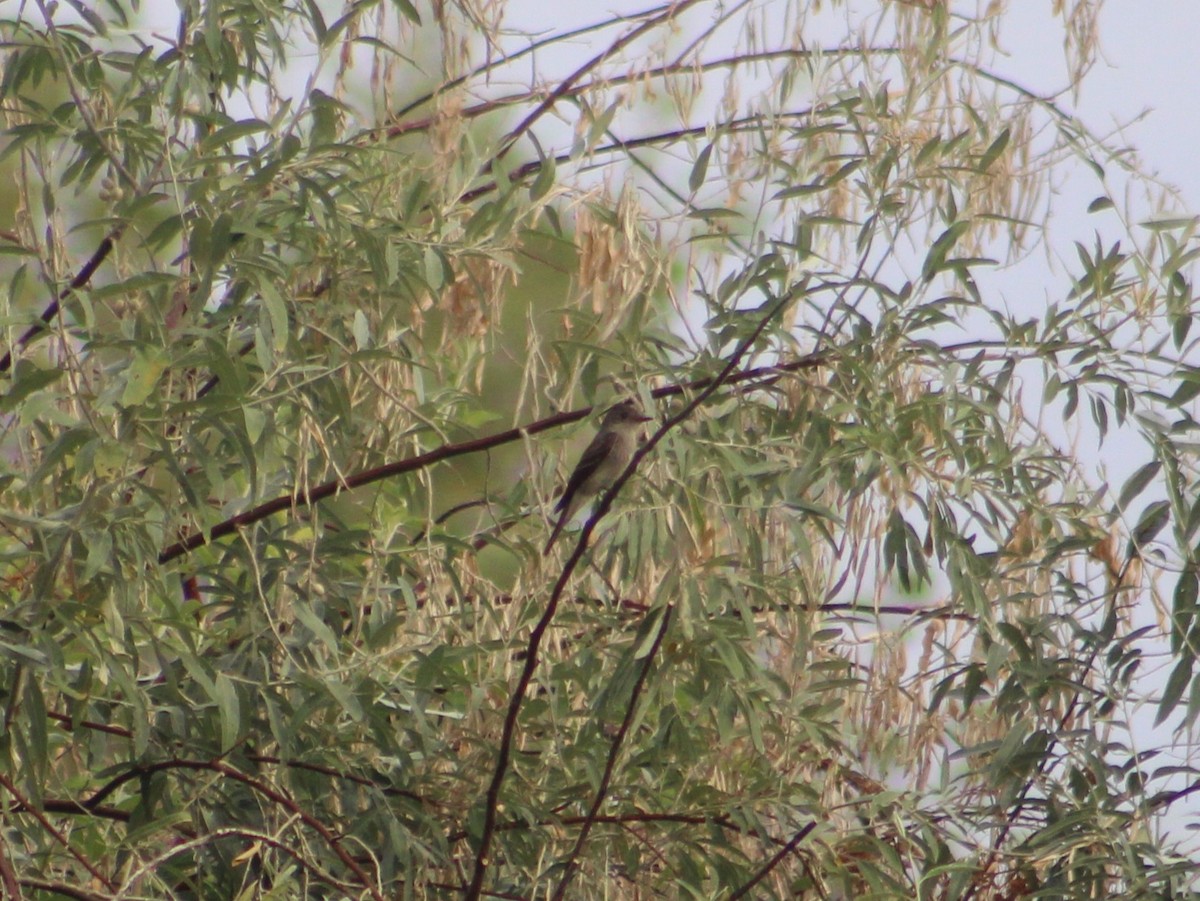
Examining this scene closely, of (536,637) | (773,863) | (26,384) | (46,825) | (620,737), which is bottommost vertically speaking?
(46,825)

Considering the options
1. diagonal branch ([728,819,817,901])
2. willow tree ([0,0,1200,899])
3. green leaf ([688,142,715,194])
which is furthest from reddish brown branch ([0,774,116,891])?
green leaf ([688,142,715,194])

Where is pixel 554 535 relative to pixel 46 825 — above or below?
above

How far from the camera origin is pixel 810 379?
342 centimetres

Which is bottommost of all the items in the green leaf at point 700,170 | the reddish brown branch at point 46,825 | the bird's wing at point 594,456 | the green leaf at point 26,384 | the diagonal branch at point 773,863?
the reddish brown branch at point 46,825

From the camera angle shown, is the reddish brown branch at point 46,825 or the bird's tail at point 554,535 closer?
the reddish brown branch at point 46,825

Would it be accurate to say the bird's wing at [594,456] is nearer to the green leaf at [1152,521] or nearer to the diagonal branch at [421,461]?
the diagonal branch at [421,461]

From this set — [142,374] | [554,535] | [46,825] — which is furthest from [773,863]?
[142,374]

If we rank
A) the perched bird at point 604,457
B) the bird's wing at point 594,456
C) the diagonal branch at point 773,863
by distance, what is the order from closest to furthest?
the diagonal branch at point 773,863, the perched bird at point 604,457, the bird's wing at point 594,456

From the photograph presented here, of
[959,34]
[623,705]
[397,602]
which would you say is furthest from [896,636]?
[959,34]

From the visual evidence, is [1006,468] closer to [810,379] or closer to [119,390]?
[810,379]

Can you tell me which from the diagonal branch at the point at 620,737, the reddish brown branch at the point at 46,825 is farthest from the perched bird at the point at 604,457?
the reddish brown branch at the point at 46,825

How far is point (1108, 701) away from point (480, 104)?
2117 mm

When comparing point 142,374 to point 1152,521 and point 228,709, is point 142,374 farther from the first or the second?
point 1152,521

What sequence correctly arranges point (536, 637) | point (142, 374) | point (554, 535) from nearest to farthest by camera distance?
point (142, 374)
point (536, 637)
point (554, 535)
